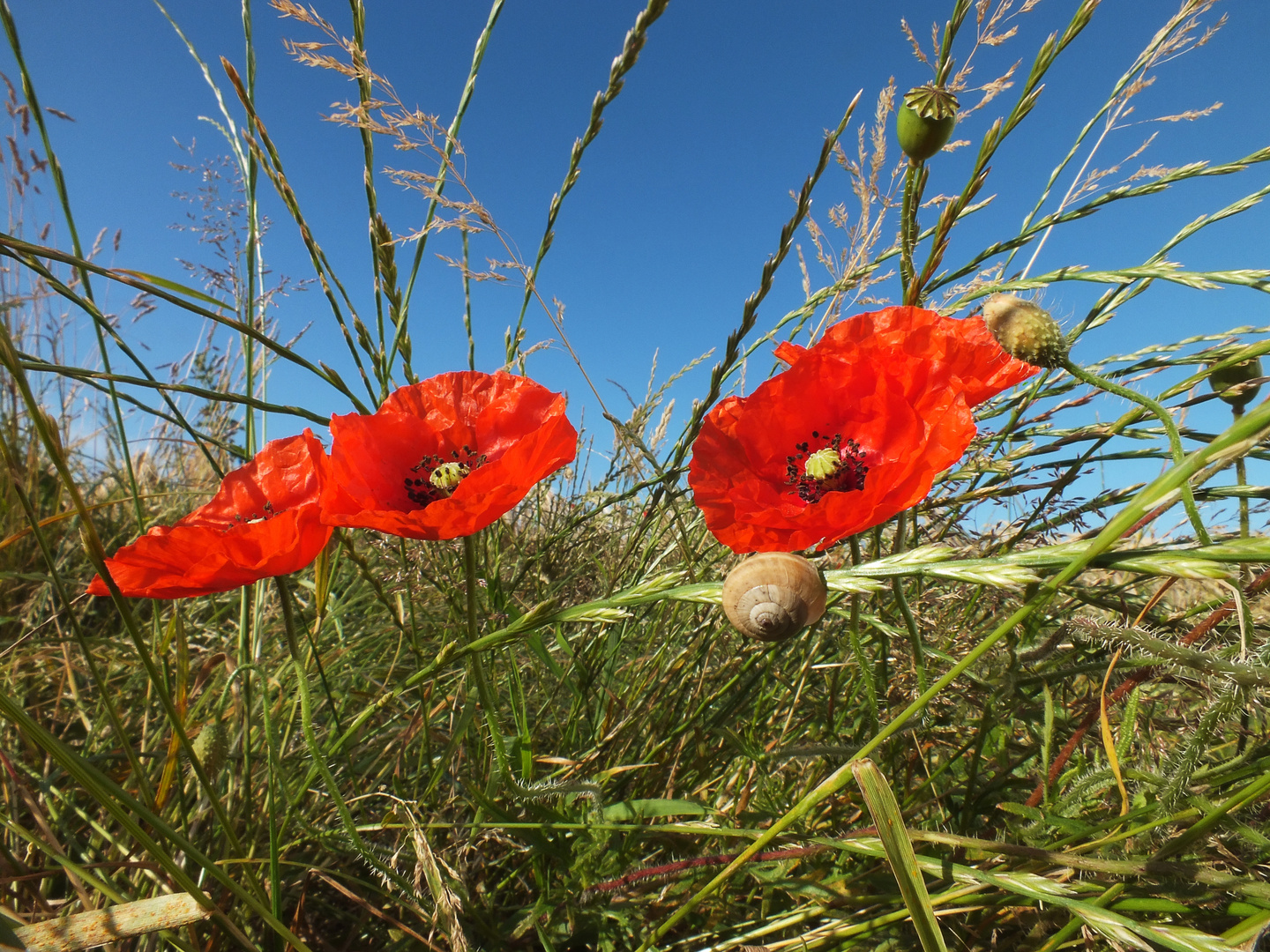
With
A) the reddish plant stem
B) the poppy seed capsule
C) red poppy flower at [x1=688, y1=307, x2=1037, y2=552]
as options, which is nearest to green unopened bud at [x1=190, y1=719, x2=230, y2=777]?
red poppy flower at [x1=688, y1=307, x2=1037, y2=552]

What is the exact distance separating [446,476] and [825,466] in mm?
701

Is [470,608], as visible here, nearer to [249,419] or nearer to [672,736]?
[672,736]

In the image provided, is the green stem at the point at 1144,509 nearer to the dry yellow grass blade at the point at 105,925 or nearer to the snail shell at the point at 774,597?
the snail shell at the point at 774,597

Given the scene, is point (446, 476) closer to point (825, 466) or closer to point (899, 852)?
point (825, 466)

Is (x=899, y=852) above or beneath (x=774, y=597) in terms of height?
beneath

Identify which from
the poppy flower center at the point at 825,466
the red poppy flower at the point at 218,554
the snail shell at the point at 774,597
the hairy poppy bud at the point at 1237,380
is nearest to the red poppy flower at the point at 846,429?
the poppy flower center at the point at 825,466

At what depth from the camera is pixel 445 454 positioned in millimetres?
1354

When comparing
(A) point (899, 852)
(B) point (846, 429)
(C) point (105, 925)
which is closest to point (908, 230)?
(B) point (846, 429)

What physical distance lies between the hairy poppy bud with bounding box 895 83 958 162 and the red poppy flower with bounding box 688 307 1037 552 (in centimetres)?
25

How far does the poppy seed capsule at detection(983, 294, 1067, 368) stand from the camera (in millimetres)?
995

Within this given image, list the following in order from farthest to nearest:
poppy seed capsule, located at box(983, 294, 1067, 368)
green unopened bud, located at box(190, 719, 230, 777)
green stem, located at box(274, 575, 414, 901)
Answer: green unopened bud, located at box(190, 719, 230, 777)
poppy seed capsule, located at box(983, 294, 1067, 368)
green stem, located at box(274, 575, 414, 901)

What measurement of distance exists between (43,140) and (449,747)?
116 cm

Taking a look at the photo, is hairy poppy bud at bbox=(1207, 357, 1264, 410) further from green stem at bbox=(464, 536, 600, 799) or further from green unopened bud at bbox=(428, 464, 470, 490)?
green unopened bud at bbox=(428, 464, 470, 490)

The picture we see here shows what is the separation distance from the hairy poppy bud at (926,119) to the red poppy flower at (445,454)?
0.69 m
